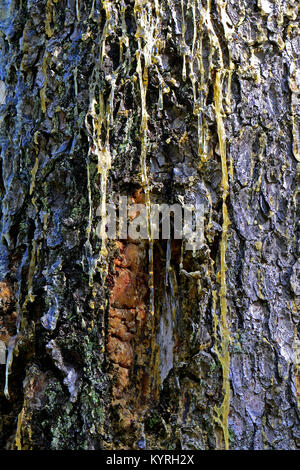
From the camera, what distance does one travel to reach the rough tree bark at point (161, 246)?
125cm

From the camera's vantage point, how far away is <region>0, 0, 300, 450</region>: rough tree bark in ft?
4.10

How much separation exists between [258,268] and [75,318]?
543mm

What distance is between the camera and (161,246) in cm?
132

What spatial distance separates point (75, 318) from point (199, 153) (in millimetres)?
591

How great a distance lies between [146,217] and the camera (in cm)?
130

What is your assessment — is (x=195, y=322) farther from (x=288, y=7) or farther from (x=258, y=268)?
(x=288, y=7)

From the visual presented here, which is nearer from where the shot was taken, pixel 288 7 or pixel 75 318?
pixel 75 318

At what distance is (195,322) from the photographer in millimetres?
1281

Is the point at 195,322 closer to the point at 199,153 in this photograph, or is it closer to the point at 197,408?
the point at 197,408

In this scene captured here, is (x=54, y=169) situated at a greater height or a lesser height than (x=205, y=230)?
greater

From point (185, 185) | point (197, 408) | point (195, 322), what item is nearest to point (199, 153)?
point (185, 185)
